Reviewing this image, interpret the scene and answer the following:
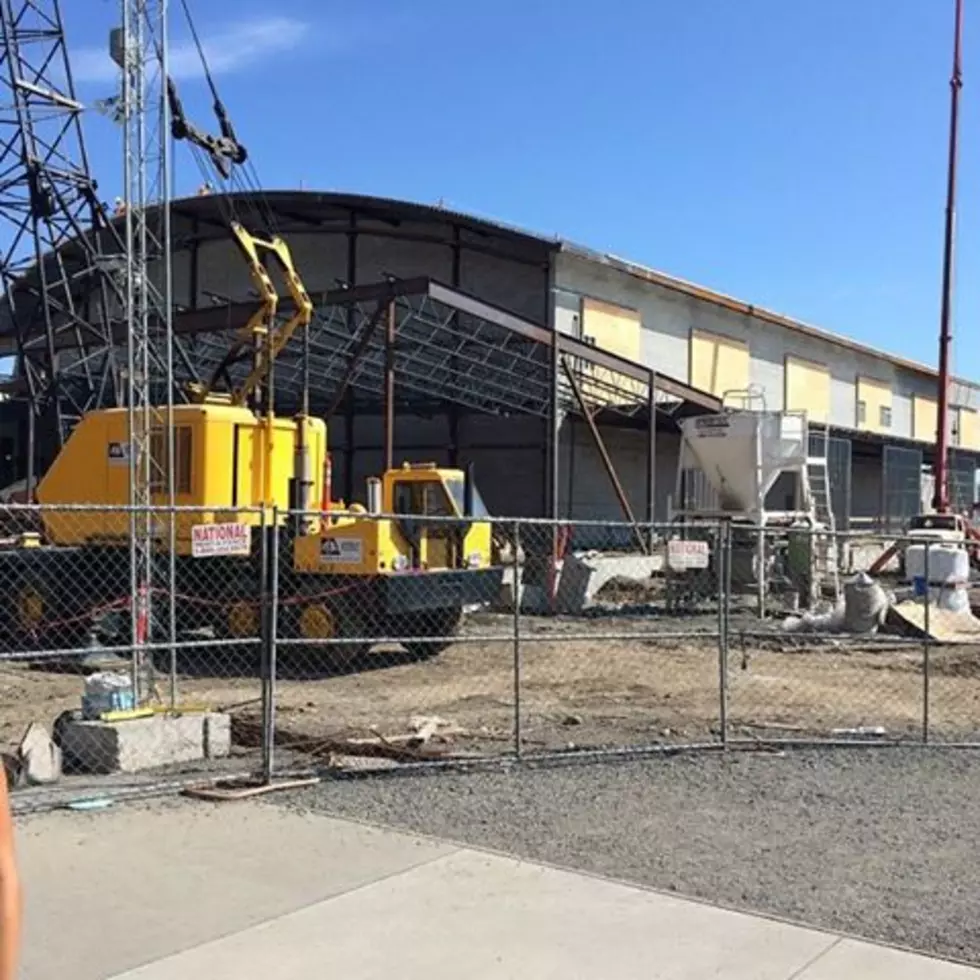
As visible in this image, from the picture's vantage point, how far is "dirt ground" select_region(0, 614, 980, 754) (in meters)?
10.5

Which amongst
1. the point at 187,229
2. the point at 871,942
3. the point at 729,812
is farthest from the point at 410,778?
the point at 187,229

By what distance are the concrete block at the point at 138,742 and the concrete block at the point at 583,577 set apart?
1501cm

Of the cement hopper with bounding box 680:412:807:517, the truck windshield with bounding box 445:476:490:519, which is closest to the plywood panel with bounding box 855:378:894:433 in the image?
the cement hopper with bounding box 680:412:807:517

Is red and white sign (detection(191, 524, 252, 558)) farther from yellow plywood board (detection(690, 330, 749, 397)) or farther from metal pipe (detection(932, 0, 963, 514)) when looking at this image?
yellow plywood board (detection(690, 330, 749, 397))

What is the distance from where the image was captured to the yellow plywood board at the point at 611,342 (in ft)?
109

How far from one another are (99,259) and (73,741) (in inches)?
227

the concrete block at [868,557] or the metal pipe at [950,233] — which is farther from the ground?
the metal pipe at [950,233]

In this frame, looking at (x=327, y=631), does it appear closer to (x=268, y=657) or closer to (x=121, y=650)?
(x=268, y=657)

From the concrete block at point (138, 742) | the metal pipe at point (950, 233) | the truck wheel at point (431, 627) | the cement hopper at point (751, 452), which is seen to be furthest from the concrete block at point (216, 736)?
the metal pipe at point (950, 233)

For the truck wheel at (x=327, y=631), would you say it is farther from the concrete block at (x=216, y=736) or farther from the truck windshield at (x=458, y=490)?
the concrete block at (x=216, y=736)

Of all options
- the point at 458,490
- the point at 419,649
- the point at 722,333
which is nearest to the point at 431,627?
the point at 419,649

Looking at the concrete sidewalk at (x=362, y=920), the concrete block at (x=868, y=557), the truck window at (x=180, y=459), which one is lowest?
the concrete sidewalk at (x=362, y=920)

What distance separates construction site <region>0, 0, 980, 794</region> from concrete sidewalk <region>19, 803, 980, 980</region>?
1.52 metres

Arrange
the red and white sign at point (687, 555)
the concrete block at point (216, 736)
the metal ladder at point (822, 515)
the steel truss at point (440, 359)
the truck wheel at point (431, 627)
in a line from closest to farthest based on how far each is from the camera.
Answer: the concrete block at point (216, 736) < the truck wheel at point (431, 627) < the red and white sign at point (687, 555) < the metal ladder at point (822, 515) < the steel truss at point (440, 359)
